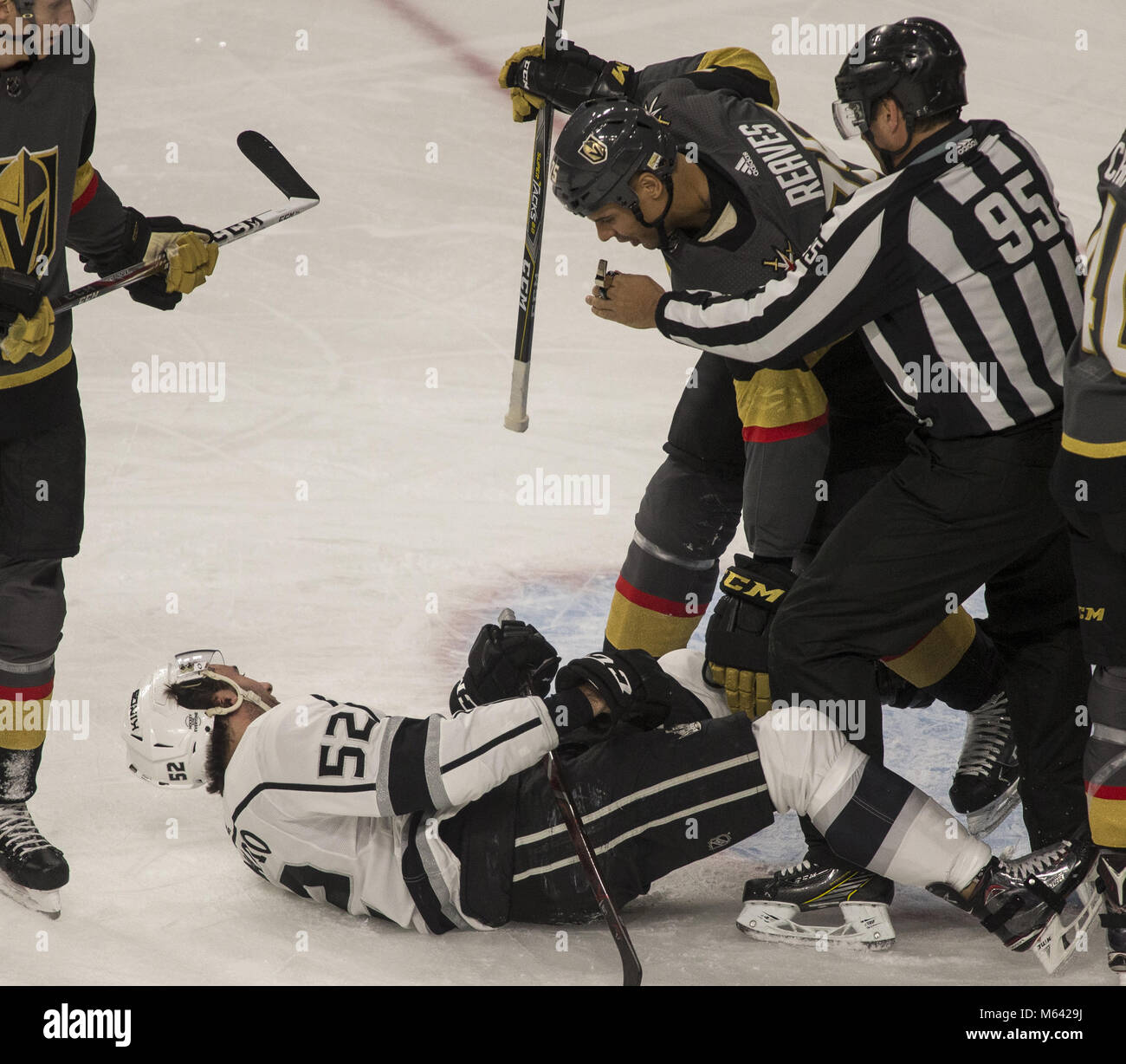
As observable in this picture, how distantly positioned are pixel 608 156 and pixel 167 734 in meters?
1.27

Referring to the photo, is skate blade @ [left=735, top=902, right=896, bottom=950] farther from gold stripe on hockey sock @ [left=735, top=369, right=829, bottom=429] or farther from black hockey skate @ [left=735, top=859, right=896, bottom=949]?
gold stripe on hockey sock @ [left=735, top=369, right=829, bottom=429]

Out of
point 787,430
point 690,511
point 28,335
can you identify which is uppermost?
point 28,335

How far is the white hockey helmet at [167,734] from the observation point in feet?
8.38

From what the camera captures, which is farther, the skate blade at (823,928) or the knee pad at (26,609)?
the knee pad at (26,609)

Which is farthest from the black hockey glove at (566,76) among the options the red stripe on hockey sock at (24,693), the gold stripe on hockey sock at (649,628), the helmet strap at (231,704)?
the red stripe on hockey sock at (24,693)

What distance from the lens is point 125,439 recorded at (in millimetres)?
4988

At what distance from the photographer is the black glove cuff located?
2.48 metres

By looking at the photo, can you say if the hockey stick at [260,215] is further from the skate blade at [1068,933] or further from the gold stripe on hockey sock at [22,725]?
the skate blade at [1068,933]

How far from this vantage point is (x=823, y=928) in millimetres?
2564

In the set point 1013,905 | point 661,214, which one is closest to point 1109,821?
point 1013,905

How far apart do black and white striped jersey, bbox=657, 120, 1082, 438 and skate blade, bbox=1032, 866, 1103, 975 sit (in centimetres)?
80

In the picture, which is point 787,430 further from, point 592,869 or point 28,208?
point 28,208

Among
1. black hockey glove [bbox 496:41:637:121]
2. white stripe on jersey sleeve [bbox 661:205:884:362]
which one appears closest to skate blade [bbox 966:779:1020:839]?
white stripe on jersey sleeve [bbox 661:205:884:362]

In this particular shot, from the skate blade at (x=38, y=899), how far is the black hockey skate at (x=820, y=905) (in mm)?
1213
